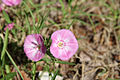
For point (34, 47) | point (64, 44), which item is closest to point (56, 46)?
point (64, 44)

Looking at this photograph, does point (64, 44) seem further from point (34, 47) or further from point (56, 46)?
point (34, 47)

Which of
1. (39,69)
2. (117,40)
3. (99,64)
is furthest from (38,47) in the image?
(117,40)

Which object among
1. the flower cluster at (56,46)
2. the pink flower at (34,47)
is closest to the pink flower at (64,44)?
the flower cluster at (56,46)

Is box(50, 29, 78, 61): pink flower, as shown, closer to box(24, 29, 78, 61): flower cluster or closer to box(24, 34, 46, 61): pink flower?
box(24, 29, 78, 61): flower cluster

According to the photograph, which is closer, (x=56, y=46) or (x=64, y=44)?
(x=56, y=46)

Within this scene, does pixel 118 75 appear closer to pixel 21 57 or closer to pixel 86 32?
pixel 86 32
